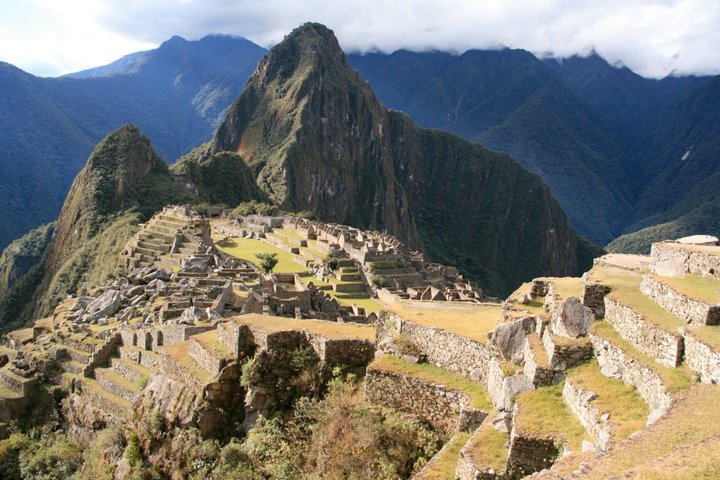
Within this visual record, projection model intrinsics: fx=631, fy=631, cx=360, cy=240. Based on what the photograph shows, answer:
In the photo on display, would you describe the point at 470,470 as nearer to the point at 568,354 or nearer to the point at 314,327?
the point at 568,354

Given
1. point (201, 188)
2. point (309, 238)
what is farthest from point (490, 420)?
point (201, 188)

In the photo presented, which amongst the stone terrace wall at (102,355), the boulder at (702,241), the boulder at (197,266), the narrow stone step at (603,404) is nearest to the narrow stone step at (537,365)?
the narrow stone step at (603,404)

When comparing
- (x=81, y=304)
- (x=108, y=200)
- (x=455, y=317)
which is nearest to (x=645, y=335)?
(x=455, y=317)

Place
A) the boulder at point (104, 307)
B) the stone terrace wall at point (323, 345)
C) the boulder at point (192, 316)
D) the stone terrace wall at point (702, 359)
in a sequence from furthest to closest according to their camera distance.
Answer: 1. the boulder at point (104, 307)
2. the boulder at point (192, 316)
3. the stone terrace wall at point (323, 345)
4. the stone terrace wall at point (702, 359)

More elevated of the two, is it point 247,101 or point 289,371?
point 247,101

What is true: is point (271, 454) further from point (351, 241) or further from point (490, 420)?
point (351, 241)

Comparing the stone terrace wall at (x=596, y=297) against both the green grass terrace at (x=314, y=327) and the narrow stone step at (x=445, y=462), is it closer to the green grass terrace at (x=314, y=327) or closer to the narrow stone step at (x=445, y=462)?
the narrow stone step at (x=445, y=462)
